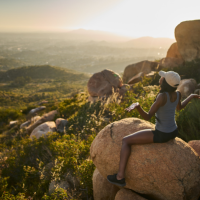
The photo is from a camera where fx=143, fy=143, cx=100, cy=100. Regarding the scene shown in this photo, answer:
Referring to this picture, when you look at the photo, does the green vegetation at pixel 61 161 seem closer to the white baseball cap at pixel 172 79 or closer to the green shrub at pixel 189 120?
the green shrub at pixel 189 120

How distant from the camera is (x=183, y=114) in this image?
15.9ft

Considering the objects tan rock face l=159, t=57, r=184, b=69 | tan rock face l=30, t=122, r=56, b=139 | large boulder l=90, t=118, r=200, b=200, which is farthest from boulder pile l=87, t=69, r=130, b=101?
large boulder l=90, t=118, r=200, b=200

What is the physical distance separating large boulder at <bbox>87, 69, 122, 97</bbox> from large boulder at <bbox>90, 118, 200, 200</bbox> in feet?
25.4

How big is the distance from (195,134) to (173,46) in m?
14.9

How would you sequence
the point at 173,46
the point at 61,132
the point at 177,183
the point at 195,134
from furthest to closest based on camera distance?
the point at 173,46, the point at 61,132, the point at 195,134, the point at 177,183

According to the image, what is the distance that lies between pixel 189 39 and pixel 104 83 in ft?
31.3

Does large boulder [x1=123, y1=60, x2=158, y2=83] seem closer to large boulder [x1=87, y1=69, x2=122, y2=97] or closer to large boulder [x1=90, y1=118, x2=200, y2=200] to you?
large boulder [x1=87, y1=69, x2=122, y2=97]

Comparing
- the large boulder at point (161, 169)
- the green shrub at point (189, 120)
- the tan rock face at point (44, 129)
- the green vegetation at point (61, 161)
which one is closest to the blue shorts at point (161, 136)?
the large boulder at point (161, 169)

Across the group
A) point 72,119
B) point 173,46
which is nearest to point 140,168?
point 72,119

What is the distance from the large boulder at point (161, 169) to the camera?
89.0 inches

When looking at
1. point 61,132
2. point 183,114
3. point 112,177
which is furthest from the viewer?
point 61,132

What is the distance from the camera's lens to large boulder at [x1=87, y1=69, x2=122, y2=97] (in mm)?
10258

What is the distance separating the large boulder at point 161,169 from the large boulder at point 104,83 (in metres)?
7.73

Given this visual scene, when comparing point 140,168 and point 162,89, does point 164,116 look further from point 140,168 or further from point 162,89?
point 140,168
